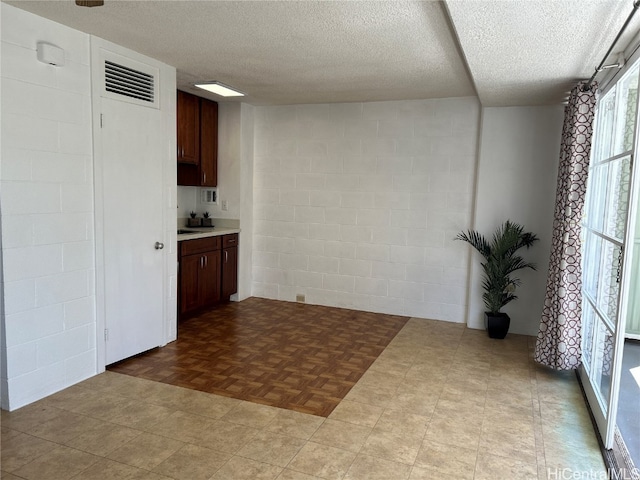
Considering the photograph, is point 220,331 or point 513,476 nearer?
point 513,476

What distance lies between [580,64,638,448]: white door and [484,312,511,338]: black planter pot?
0.86m

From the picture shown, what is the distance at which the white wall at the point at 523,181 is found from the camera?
4465 mm

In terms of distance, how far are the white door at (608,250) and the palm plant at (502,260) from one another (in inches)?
30.0

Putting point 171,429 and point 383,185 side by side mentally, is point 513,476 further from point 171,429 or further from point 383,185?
point 383,185

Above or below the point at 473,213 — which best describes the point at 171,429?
below

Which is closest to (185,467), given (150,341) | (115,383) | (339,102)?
(115,383)

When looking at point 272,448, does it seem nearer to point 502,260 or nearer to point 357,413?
point 357,413

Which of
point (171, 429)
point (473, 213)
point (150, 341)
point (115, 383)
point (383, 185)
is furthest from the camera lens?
point (383, 185)

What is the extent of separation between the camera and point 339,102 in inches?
206

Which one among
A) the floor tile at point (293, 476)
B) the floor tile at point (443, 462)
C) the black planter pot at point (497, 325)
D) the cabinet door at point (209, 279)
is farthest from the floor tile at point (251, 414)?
the black planter pot at point (497, 325)

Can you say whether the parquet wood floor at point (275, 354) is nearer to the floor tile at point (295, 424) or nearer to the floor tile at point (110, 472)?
the floor tile at point (295, 424)

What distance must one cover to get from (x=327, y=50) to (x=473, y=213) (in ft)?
7.99

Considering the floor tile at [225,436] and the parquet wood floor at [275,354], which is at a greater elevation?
the parquet wood floor at [275,354]

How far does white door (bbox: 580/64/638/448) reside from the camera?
2.46m
